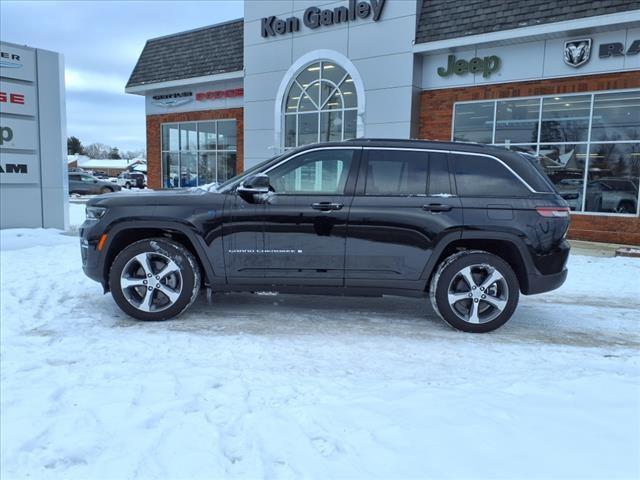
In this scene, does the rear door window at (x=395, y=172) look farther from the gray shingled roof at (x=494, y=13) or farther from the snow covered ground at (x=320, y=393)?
the gray shingled roof at (x=494, y=13)

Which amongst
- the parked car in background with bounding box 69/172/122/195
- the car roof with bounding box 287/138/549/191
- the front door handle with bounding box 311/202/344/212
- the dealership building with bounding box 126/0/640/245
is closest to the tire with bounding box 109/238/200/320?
the front door handle with bounding box 311/202/344/212

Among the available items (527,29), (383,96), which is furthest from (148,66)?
(527,29)

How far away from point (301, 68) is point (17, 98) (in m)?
7.54

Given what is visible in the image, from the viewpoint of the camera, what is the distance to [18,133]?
10016mm

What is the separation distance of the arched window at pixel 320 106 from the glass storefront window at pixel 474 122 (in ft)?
9.37

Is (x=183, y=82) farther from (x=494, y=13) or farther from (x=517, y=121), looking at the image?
(x=517, y=121)

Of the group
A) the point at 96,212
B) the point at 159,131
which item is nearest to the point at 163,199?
the point at 96,212

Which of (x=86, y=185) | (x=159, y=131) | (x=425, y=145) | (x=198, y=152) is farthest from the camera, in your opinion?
(x=86, y=185)

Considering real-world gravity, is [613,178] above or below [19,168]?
above

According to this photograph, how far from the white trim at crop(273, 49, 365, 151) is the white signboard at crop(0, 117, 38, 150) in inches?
269

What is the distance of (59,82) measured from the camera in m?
10.5

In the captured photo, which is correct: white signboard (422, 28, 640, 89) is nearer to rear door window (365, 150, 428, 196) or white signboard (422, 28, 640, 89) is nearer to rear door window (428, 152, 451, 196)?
rear door window (428, 152, 451, 196)

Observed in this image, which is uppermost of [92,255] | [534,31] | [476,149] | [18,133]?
[534,31]

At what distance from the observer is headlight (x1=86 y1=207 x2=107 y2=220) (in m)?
4.78
